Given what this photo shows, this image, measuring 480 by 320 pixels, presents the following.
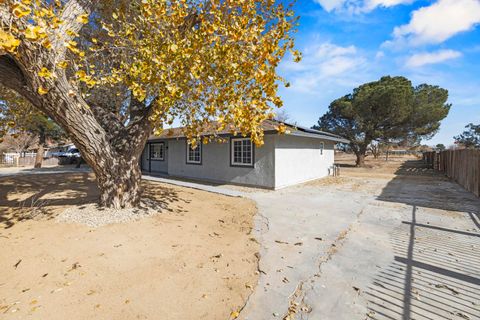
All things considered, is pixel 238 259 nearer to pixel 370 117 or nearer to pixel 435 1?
pixel 435 1

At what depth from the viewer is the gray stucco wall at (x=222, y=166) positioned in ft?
32.3

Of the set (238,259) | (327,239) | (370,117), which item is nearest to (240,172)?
Result: (327,239)

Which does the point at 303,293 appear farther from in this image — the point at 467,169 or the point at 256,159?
the point at 467,169

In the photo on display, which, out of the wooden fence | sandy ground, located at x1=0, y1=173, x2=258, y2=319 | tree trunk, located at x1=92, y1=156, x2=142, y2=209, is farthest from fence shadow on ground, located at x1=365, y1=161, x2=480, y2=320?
tree trunk, located at x1=92, y1=156, x2=142, y2=209

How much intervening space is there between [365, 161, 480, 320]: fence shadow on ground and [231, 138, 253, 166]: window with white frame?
6395 mm

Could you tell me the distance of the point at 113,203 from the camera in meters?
5.34

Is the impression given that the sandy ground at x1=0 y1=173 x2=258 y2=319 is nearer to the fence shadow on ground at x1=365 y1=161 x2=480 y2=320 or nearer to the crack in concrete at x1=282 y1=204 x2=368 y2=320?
the crack in concrete at x1=282 y1=204 x2=368 y2=320

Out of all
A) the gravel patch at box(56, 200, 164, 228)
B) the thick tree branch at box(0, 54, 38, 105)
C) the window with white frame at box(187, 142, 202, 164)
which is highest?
the thick tree branch at box(0, 54, 38, 105)

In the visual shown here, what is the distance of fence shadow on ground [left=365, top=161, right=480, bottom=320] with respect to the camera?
2.51 meters

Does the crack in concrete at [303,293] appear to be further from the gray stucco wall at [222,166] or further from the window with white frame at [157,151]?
the window with white frame at [157,151]

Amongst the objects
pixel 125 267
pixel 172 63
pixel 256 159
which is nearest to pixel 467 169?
pixel 256 159

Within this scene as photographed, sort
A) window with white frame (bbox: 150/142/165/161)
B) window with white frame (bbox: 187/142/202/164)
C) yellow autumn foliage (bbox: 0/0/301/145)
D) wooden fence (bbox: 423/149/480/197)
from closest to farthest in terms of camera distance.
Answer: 1. yellow autumn foliage (bbox: 0/0/301/145)
2. wooden fence (bbox: 423/149/480/197)
3. window with white frame (bbox: 187/142/202/164)
4. window with white frame (bbox: 150/142/165/161)

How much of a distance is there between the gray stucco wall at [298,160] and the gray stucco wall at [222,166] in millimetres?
394

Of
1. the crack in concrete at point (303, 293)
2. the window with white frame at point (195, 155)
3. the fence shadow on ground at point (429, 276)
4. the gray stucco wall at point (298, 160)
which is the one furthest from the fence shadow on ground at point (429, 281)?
the window with white frame at point (195, 155)
